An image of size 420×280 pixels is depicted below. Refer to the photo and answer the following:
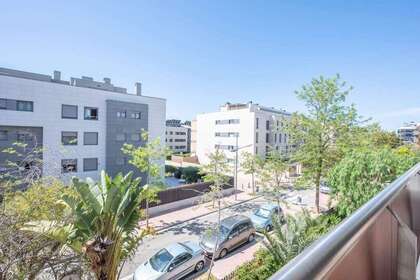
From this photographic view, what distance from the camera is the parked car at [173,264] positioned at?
33.3 feet

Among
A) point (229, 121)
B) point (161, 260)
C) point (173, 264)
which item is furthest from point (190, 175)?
point (173, 264)

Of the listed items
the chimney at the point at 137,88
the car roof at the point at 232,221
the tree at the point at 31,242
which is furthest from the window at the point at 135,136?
the tree at the point at 31,242

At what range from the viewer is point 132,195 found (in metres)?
6.95

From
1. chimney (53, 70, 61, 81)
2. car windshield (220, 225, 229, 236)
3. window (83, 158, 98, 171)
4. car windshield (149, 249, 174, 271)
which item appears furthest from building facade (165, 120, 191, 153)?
car windshield (149, 249, 174, 271)

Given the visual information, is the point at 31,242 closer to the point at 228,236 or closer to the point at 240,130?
the point at 228,236

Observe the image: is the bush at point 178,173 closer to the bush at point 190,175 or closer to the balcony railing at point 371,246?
the bush at point 190,175

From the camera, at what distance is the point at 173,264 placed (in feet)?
34.6

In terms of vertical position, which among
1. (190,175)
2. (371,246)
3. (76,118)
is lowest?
(190,175)

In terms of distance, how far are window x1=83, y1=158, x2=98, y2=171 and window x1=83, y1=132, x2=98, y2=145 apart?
1.60 meters

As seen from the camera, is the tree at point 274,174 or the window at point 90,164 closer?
the tree at point 274,174

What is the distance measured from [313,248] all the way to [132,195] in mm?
6778

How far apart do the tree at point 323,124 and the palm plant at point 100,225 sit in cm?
1575

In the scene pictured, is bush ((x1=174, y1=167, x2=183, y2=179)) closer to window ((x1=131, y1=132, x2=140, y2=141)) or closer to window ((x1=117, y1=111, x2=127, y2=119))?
window ((x1=131, y1=132, x2=140, y2=141))

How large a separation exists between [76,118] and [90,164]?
14.8 ft
